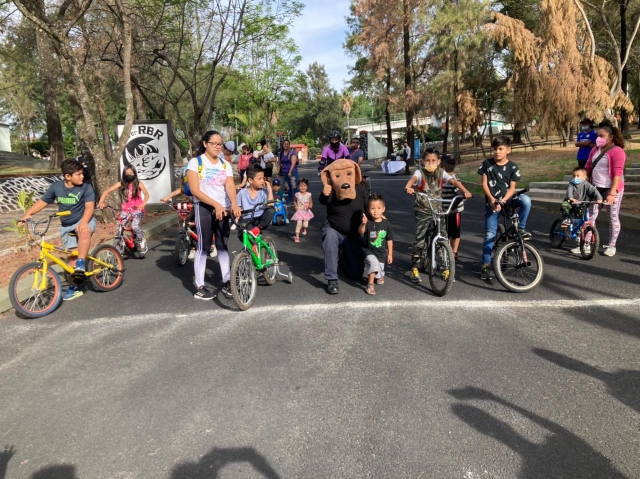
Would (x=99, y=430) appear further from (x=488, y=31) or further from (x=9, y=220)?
(x=488, y=31)

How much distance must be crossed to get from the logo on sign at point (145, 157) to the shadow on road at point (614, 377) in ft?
38.3

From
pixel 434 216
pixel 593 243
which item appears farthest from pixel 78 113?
pixel 593 243

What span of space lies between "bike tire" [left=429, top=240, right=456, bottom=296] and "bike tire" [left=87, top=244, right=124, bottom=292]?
423cm

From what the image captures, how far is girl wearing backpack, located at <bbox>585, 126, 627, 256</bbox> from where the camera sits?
675 cm

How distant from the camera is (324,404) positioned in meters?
3.28

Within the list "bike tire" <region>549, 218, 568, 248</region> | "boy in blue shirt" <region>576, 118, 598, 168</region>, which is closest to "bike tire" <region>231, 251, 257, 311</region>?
"bike tire" <region>549, 218, 568, 248</region>

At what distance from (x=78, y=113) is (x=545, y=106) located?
2103cm

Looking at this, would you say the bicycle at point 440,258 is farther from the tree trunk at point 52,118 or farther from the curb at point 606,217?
the tree trunk at point 52,118

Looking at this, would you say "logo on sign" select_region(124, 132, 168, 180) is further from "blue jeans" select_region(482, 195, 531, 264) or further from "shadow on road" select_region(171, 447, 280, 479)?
"shadow on road" select_region(171, 447, 280, 479)

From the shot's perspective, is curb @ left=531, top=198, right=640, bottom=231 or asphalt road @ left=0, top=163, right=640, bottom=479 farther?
curb @ left=531, top=198, right=640, bottom=231

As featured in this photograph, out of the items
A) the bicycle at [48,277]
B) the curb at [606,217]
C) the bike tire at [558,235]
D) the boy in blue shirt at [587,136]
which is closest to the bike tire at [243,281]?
the bicycle at [48,277]

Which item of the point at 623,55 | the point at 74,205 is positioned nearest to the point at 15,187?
the point at 74,205

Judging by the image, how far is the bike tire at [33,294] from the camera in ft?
16.6

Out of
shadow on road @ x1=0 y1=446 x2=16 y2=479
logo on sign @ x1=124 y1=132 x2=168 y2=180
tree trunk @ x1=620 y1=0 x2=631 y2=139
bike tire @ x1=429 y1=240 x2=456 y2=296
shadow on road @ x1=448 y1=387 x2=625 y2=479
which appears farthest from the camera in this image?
tree trunk @ x1=620 y1=0 x2=631 y2=139
